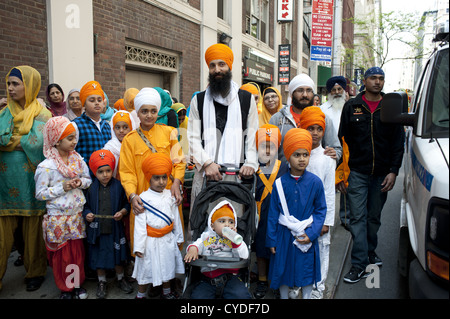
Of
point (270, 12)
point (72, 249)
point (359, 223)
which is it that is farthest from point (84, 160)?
point (270, 12)

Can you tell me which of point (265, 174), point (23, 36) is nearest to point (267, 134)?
point (265, 174)

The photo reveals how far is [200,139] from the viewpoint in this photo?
375 cm

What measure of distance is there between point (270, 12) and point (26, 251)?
55.8 feet

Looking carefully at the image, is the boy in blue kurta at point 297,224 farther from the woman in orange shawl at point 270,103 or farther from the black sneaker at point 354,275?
the woman in orange shawl at point 270,103

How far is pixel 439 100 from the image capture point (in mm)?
2684

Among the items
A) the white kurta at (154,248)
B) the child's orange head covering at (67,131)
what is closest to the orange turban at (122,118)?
the child's orange head covering at (67,131)

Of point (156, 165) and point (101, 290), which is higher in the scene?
point (156, 165)

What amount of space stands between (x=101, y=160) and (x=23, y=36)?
13.0 feet

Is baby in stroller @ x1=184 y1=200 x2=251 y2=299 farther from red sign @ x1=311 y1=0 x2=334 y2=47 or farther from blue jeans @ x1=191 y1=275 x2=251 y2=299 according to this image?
red sign @ x1=311 y1=0 x2=334 y2=47

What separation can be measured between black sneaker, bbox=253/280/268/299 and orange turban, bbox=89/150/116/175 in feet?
6.70

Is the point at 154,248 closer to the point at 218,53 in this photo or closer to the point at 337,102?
the point at 218,53

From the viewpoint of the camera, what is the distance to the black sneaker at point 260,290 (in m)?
3.73

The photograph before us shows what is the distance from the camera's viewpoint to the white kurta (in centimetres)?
339

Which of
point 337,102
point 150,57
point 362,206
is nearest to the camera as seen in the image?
point 362,206
